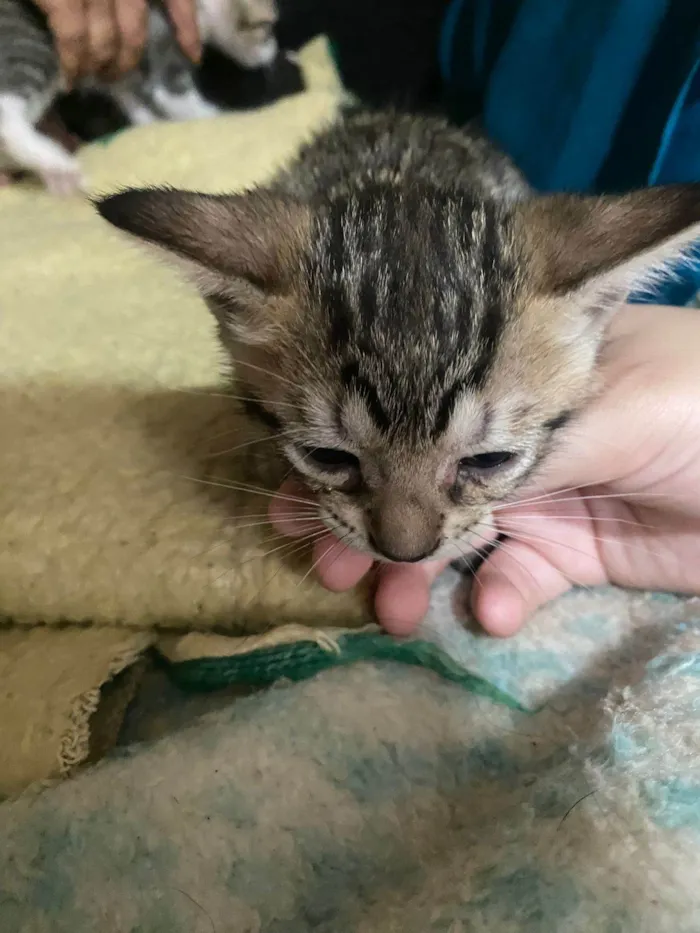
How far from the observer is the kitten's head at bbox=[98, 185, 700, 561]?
0.87m

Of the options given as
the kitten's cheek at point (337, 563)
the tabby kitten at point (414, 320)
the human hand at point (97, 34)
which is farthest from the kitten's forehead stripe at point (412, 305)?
the human hand at point (97, 34)

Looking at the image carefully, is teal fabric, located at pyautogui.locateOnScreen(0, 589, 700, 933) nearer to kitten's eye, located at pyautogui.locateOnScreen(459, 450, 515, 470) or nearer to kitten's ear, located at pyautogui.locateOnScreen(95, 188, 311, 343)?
kitten's eye, located at pyautogui.locateOnScreen(459, 450, 515, 470)

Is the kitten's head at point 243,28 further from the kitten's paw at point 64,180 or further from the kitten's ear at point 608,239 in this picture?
the kitten's ear at point 608,239

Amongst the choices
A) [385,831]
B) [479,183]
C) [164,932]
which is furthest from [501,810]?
[479,183]

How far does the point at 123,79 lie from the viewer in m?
2.71

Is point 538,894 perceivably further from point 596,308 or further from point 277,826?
point 596,308

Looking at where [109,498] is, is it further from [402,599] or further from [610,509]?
[610,509]

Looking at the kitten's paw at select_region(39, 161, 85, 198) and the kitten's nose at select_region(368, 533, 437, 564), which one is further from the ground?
the kitten's paw at select_region(39, 161, 85, 198)

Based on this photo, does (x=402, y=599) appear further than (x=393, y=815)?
Yes

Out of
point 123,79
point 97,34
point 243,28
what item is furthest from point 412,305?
point 243,28

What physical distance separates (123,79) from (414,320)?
229cm

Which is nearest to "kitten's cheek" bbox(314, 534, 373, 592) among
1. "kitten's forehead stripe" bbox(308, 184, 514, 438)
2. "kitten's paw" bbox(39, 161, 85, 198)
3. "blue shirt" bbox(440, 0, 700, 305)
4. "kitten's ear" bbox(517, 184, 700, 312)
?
"kitten's forehead stripe" bbox(308, 184, 514, 438)

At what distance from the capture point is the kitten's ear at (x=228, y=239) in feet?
2.72

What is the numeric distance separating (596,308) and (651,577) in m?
0.43
